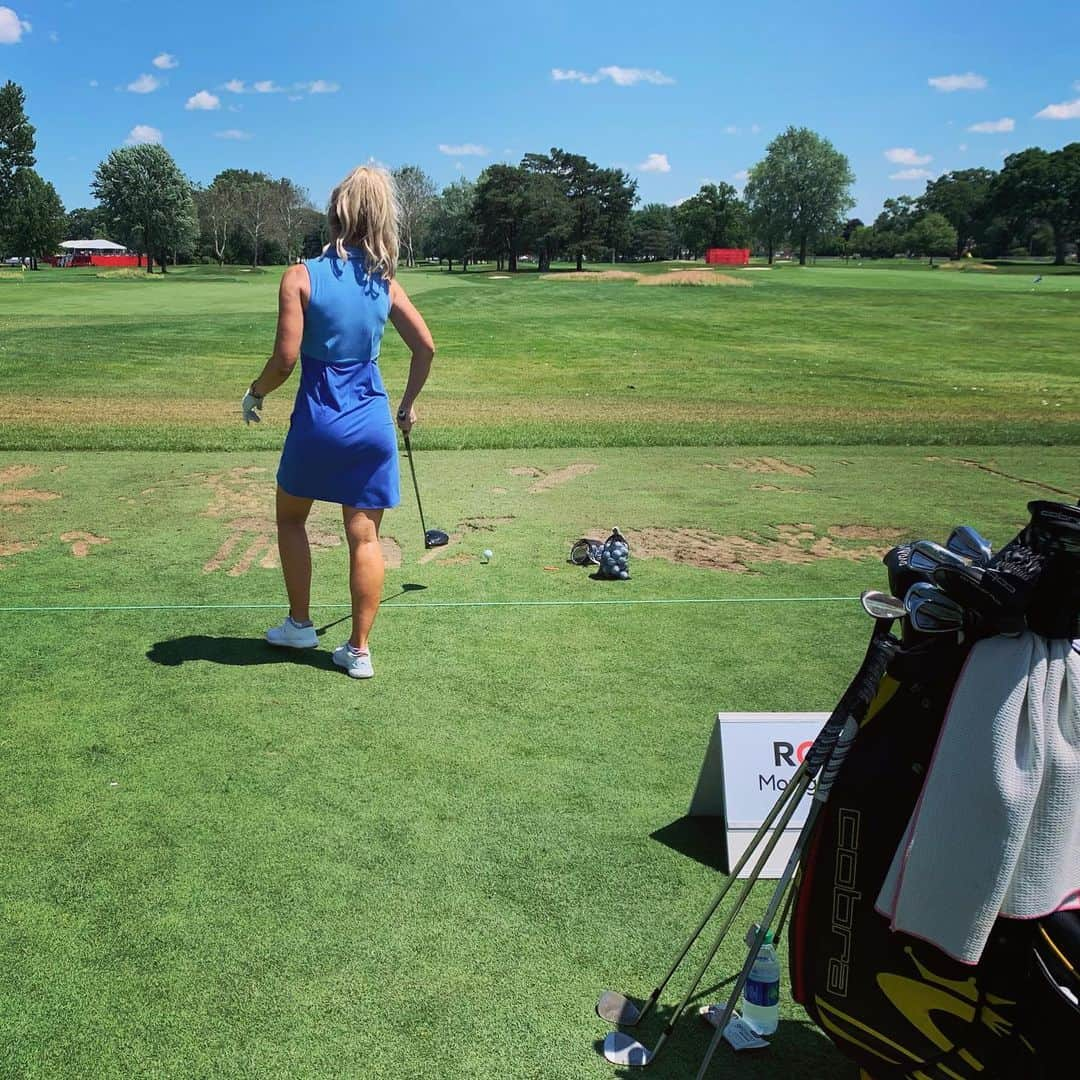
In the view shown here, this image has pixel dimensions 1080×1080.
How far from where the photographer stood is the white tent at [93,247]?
89.2 metres

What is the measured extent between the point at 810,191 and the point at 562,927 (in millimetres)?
109523

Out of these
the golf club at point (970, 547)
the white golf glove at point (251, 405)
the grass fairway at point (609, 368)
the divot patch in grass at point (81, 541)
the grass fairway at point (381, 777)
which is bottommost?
the grass fairway at point (381, 777)

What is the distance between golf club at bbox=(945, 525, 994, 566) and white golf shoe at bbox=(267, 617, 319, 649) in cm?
370

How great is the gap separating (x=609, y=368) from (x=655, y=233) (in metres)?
118

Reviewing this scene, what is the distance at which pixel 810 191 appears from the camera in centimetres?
10212

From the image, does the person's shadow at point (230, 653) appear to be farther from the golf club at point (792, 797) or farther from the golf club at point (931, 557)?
the golf club at point (931, 557)

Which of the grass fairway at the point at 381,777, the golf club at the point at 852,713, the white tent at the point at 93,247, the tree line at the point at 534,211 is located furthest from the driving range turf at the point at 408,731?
the white tent at the point at 93,247

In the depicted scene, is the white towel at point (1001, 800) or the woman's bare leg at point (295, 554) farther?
the woman's bare leg at point (295, 554)

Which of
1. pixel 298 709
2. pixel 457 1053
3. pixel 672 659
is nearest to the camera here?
pixel 457 1053

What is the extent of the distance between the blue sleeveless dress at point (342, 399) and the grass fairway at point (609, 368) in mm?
6374

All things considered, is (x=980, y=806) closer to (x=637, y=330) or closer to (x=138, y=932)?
(x=138, y=932)

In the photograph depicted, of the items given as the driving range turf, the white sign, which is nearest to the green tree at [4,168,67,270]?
the driving range turf

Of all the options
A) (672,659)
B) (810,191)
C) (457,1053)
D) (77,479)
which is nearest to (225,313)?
(77,479)

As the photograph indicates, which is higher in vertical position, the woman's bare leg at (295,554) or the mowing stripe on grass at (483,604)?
the woman's bare leg at (295,554)
